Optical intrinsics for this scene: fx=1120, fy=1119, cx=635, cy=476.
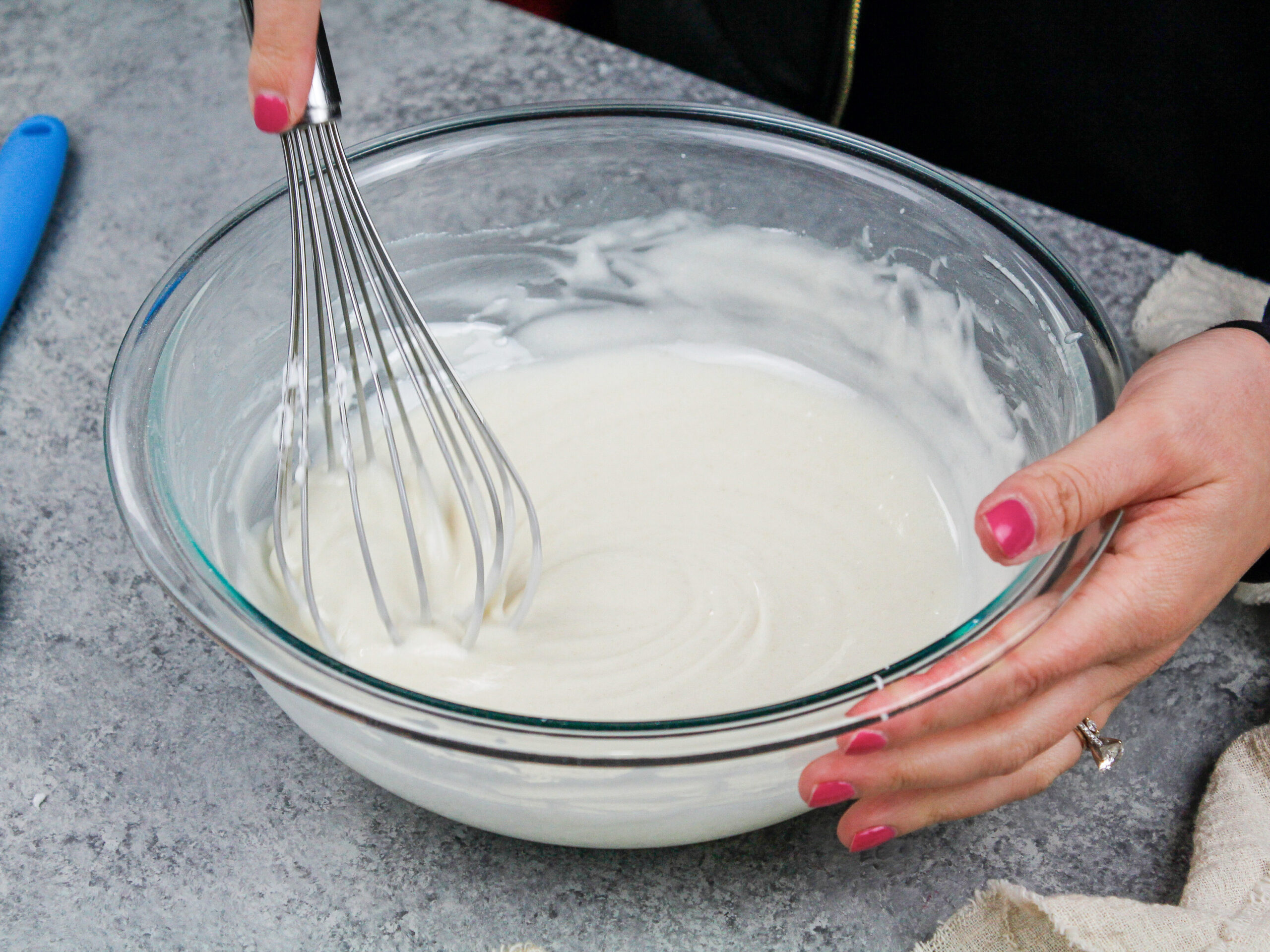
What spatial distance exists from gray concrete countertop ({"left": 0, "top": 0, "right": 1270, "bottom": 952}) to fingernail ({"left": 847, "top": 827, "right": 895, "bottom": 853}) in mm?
44

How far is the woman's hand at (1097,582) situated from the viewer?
0.58 metres

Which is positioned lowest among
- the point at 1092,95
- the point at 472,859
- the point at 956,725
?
the point at 472,859

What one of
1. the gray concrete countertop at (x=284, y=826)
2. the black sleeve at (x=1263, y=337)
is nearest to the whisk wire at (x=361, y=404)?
the gray concrete countertop at (x=284, y=826)

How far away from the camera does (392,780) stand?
2.08ft

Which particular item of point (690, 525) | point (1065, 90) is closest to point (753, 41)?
point (1065, 90)

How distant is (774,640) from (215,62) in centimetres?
100

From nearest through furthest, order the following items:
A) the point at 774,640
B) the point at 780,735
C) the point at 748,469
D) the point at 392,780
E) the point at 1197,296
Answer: the point at 780,735
the point at 392,780
the point at 774,640
the point at 748,469
the point at 1197,296

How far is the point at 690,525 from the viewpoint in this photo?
863 mm

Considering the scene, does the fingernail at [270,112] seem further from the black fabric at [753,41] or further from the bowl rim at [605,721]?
the black fabric at [753,41]

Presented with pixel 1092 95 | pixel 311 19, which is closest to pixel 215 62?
pixel 311 19

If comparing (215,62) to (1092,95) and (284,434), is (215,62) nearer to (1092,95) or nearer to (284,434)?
(284,434)

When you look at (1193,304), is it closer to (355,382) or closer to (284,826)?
(355,382)

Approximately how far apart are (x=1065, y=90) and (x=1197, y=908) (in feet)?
2.83

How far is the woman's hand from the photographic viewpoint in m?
0.58
